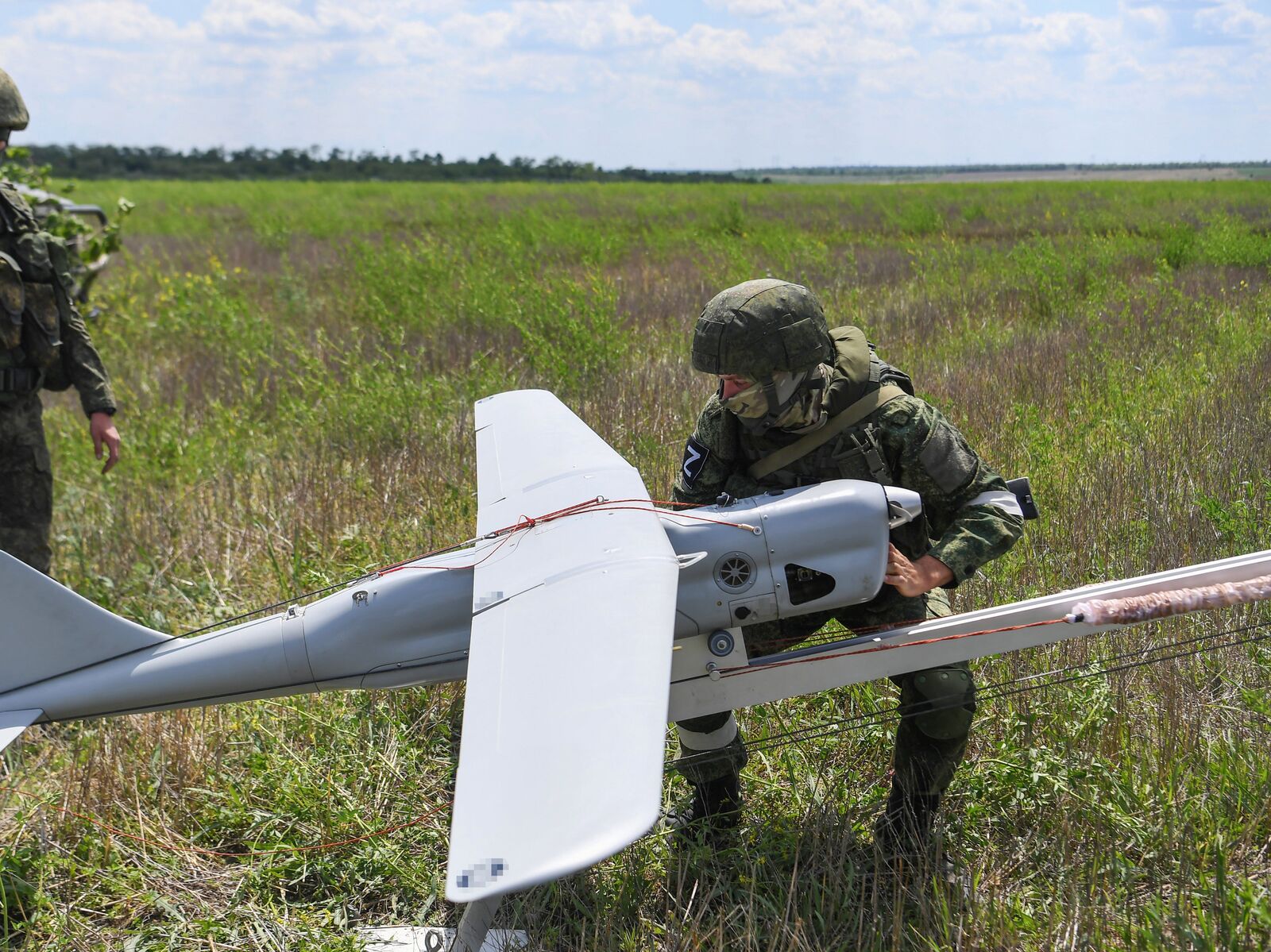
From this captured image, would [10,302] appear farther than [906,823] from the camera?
Yes

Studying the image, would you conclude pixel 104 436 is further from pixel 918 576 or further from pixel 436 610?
pixel 918 576

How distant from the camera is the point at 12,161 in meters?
9.30

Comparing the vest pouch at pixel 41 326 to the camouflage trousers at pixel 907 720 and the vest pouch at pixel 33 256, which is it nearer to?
the vest pouch at pixel 33 256

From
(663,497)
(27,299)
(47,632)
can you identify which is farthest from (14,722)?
(663,497)

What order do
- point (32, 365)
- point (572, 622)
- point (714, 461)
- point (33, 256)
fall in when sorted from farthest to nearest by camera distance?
point (32, 365)
point (33, 256)
point (714, 461)
point (572, 622)

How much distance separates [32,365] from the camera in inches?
170

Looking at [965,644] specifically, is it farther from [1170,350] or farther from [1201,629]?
[1170,350]

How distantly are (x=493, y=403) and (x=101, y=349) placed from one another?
8.44 meters

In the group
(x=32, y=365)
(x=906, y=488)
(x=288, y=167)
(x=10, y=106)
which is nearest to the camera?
(x=906, y=488)

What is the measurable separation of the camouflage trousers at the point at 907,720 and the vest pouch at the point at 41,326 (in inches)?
134

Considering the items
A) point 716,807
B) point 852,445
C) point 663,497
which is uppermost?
point 852,445

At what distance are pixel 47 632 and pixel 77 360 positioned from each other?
6.68ft

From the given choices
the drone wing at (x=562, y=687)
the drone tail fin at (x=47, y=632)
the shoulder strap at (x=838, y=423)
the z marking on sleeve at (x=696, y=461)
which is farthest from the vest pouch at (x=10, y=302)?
the shoulder strap at (x=838, y=423)

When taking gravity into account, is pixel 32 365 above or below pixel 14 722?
above
